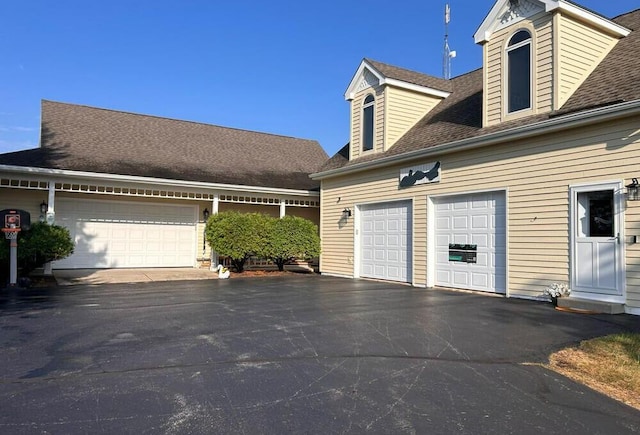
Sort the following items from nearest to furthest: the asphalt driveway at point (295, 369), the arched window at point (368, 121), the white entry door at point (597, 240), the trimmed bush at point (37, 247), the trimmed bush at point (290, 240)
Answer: the asphalt driveway at point (295, 369) < the white entry door at point (597, 240) < the trimmed bush at point (37, 247) < the arched window at point (368, 121) < the trimmed bush at point (290, 240)

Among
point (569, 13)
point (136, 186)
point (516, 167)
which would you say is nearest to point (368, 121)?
point (516, 167)

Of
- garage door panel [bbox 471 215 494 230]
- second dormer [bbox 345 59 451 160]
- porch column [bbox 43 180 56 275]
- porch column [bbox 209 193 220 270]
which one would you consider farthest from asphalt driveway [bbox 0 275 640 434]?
porch column [bbox 209 193 220 270]

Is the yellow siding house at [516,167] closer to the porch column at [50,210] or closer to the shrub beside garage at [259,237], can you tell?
the shrub beside garage at [259,237]

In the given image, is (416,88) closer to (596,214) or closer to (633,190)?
(596,214)

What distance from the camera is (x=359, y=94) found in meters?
14.9

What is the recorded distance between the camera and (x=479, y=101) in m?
12.4

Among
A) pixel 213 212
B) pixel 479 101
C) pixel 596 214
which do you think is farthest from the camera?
pixel 213 212

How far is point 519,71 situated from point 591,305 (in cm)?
525

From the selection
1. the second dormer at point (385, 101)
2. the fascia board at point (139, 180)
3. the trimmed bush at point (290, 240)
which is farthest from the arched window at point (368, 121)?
the fascia board at point (139, 180)

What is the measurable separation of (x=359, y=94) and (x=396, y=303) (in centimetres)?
812

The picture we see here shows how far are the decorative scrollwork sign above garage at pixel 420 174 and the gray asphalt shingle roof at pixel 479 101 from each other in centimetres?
51

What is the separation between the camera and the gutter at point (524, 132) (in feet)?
25.8

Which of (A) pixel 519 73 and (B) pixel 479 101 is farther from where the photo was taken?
(B) pixel 479 101

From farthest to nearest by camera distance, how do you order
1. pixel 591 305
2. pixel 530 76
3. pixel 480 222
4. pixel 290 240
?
pixel 290 240, pixel 480 222, pixel 530 76, pixel 591 305
